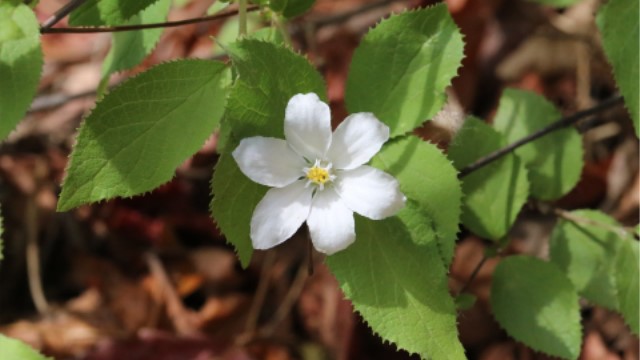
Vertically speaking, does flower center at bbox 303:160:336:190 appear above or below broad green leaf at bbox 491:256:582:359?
above

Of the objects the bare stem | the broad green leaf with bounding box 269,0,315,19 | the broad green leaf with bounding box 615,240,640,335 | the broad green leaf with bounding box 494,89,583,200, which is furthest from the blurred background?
the broad green leaf with bounding box 269,0,315,19

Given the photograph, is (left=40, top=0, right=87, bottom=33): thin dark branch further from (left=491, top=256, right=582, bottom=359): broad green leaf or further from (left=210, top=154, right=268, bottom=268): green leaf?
(left=491, top=256, right=582, bottom=359): broad green leaf

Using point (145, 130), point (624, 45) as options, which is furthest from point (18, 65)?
point (624, 45)

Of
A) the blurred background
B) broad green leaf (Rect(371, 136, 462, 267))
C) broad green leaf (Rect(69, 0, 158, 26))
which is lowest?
the blurred background

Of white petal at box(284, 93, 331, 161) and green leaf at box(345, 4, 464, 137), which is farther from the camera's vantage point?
green leaf at box(345, 4, 464, 137)

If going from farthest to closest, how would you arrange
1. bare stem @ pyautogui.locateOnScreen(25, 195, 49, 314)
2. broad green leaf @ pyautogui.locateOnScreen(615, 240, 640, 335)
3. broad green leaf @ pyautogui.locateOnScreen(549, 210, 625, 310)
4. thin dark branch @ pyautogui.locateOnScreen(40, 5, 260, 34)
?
bare stem @ pyautogui.locateOnScreen(25, 195, 49, 314) < broad green leaf @ pyautogui.locateOnScreen(549, 210, 625, 310) < broad green leaf @ pyautogui.locateOnScreen(615, 240, 640, 335) < thin dark branch @ pyautogui.locateOnScreen(40, 5, 260, 34)
